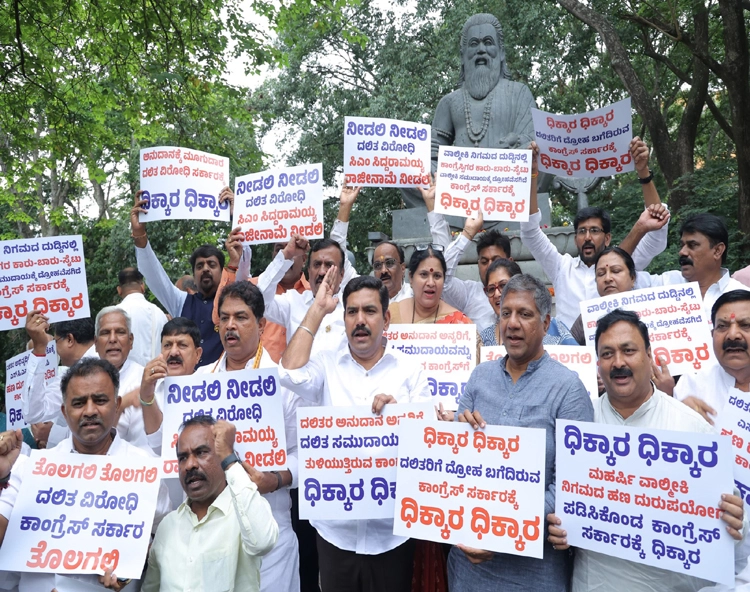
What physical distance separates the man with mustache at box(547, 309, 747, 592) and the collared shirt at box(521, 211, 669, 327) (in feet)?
8.18

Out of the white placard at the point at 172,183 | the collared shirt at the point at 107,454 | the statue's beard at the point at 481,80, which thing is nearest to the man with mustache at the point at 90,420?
the collared shirt at the point at 107,454

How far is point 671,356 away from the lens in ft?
14.9

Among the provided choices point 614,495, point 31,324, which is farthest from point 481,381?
point 31,324

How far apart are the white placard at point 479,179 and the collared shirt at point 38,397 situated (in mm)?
3070

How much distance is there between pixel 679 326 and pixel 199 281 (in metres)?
3.80

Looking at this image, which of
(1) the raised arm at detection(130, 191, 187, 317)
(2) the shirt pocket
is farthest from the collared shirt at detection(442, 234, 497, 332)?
(2) the shirt pocket

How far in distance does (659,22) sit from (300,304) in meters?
10.7

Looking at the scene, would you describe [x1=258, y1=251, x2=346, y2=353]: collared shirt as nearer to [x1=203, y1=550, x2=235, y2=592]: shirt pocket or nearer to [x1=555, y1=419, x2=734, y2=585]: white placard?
[x1=203, y1=550, x2=235, y2=592]: shirt pocket

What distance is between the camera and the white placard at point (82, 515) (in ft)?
11.2

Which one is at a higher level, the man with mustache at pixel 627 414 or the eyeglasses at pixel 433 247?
the eyeglasses at pixel 433 247

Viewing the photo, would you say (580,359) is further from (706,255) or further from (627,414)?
(706,255)

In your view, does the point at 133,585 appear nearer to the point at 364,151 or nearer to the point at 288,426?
the point at 288,426

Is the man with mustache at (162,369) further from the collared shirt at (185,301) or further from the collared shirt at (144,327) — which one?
the collared shirt at (144,327)

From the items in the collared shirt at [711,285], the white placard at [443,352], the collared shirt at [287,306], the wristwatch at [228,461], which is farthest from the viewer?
the collared shirt at [287,306]
